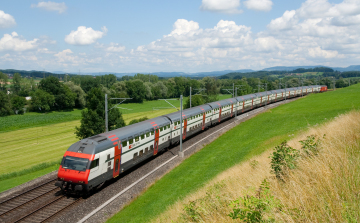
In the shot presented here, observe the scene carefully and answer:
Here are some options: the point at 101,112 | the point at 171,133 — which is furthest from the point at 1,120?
the point at 171,133


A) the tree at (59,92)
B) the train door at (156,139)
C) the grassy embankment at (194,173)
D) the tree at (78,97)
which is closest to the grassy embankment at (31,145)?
the train door at (156,139)

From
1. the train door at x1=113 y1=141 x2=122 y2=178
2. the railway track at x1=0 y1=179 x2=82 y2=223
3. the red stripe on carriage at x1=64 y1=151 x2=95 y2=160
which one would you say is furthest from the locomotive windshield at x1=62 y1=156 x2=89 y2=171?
the train door at x1=113 y1=141 x2=122 y2=178

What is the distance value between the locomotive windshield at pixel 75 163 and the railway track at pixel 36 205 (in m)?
2.47

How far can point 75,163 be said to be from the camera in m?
18.5

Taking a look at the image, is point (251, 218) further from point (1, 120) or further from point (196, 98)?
point (1, 120)

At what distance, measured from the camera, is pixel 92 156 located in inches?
725

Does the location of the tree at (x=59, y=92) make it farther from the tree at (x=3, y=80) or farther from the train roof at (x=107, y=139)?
the train roof at (x=107, y=139)

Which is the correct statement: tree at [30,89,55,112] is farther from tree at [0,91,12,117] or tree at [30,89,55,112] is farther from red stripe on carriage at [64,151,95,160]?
red stripe on carriage at [64,151,95,160]

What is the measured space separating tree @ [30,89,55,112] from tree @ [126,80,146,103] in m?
36.6

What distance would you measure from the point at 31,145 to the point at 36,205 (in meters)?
40.6

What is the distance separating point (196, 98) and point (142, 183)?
53.5 m

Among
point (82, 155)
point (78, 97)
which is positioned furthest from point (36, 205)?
point (78, 97)

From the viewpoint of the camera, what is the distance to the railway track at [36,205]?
1652 centimetres

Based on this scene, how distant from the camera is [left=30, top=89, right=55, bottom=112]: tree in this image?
99625mm
